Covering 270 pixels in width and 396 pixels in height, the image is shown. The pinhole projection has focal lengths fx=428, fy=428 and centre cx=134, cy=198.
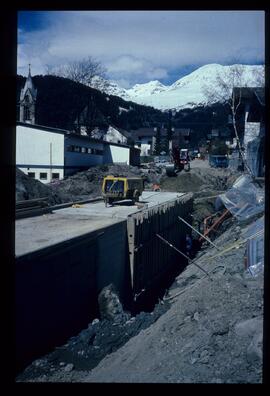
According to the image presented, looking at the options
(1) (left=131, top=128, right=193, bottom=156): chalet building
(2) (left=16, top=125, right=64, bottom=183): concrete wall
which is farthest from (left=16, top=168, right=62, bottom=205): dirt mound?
(1) (left=131, top=128, right=193, bottom=156): chalet building

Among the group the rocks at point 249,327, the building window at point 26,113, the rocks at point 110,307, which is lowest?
the rocks at point 110,307

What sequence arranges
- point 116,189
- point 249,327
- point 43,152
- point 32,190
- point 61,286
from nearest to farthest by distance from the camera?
point 249,327
point 61,286
point 116,189
point 32,190
point 43,152

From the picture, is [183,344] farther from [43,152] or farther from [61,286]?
[43,152]

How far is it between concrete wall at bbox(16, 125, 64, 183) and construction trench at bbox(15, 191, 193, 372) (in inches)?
632

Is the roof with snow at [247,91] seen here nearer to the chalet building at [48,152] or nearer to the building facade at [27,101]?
the chalet building at [48,152]

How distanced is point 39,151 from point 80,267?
79.2 ft

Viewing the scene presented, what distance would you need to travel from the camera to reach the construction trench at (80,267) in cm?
863

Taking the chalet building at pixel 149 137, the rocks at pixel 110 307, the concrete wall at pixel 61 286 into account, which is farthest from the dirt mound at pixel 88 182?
the chalet building at pixel 149 137

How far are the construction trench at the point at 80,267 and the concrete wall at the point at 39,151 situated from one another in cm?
1605

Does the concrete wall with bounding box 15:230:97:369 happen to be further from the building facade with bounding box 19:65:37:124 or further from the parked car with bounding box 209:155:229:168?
the building facade with bounding box 19:65:37:124

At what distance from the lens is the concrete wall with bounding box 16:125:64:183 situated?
3331cm

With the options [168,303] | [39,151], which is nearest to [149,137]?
[39,151]

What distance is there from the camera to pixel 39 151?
33.5 meters

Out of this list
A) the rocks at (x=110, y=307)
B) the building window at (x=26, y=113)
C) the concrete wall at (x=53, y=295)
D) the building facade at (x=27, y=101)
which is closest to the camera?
the concrete wall at (x=53, y=295)
